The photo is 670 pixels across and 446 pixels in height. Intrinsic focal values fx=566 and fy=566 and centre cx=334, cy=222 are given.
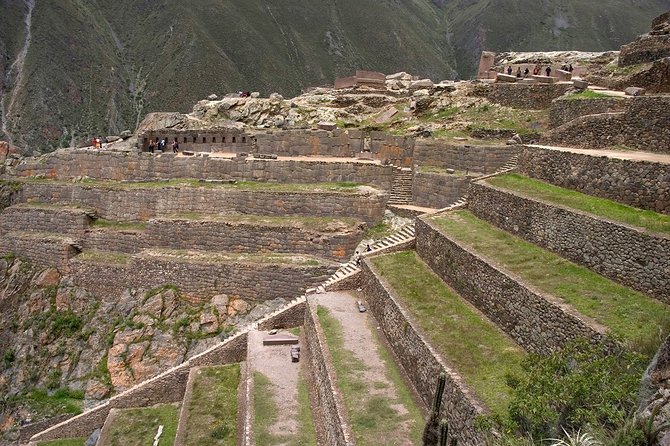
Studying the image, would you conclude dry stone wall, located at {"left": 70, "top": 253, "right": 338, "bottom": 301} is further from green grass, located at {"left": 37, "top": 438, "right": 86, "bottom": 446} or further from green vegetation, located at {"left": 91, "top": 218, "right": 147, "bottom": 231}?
green grass, located at {"left": 37, "top": 438, "right": 86, "bottom": 446}

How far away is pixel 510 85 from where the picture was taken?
83.9ft

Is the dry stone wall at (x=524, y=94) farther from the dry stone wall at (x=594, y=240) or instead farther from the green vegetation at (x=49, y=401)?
the green vegetation at (x=49, y=401)

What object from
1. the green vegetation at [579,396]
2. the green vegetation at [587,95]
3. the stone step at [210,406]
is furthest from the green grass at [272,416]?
the green vegetation at [587,95]

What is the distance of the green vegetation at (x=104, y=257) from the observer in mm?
22000

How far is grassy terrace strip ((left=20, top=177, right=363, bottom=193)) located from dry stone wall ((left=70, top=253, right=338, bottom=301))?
3.70m

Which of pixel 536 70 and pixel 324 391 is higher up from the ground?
pixel 536 70

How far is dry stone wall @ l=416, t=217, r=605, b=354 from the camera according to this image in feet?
31.4

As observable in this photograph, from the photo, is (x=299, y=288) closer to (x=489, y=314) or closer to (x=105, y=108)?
(x=489, y=314)

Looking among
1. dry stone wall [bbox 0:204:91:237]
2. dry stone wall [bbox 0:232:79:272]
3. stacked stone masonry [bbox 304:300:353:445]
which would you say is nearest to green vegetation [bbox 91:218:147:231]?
dry stone wall [bbox 0:204:91:237]

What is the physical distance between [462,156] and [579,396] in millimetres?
15543

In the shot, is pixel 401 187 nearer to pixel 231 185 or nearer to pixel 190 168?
pixel 231 185

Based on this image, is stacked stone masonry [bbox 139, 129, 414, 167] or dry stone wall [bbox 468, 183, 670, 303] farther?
stacked stone masonry [bbox 139, 129, 414, 167]

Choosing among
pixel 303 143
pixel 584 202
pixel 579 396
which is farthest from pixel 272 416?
pixel 303 143

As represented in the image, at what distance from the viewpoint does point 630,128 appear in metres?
14.8
